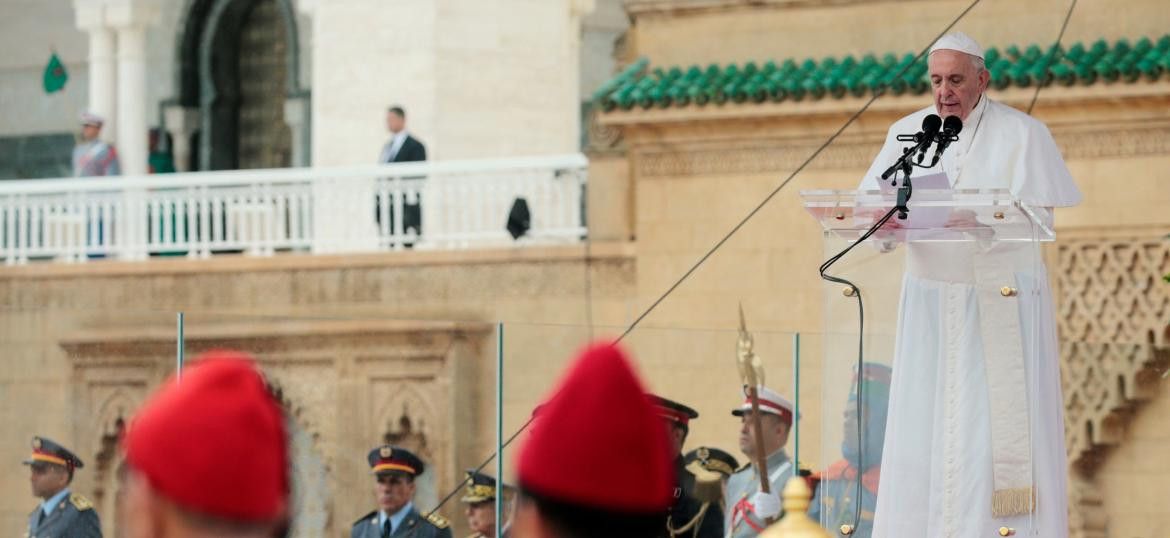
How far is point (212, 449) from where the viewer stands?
8.46 feet

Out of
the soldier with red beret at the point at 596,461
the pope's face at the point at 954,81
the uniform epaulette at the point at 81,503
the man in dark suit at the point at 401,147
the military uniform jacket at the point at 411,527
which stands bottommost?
the military uniform jacket at the point at 411,527

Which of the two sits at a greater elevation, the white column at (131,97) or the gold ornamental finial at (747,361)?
the white column at (131,97)

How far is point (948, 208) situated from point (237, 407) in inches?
136

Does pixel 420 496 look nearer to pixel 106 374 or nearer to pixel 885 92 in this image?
pixel 106 374

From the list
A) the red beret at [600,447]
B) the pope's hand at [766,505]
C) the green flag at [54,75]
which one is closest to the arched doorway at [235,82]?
the green flag at [54,75]

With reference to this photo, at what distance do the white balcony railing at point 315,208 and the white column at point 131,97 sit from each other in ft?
6.05

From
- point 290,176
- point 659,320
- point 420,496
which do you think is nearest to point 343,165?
point 290,176

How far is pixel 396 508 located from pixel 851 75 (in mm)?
4463

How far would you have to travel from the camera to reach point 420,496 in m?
9.45

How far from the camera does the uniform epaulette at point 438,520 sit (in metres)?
9.29

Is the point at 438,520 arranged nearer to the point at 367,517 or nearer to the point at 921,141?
the point at 367,517

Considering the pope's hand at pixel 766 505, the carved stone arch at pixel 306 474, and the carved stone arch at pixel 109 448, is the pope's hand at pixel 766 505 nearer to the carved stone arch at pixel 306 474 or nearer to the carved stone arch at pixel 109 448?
the carved stone arch at pixel 306 474

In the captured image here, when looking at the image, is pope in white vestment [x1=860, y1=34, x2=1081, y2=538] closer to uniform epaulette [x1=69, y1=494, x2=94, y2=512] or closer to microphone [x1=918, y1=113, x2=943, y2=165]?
microphone [x1=918, y1=113, x2=943, y2=165]

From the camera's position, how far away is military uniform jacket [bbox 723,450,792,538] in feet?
27.9
